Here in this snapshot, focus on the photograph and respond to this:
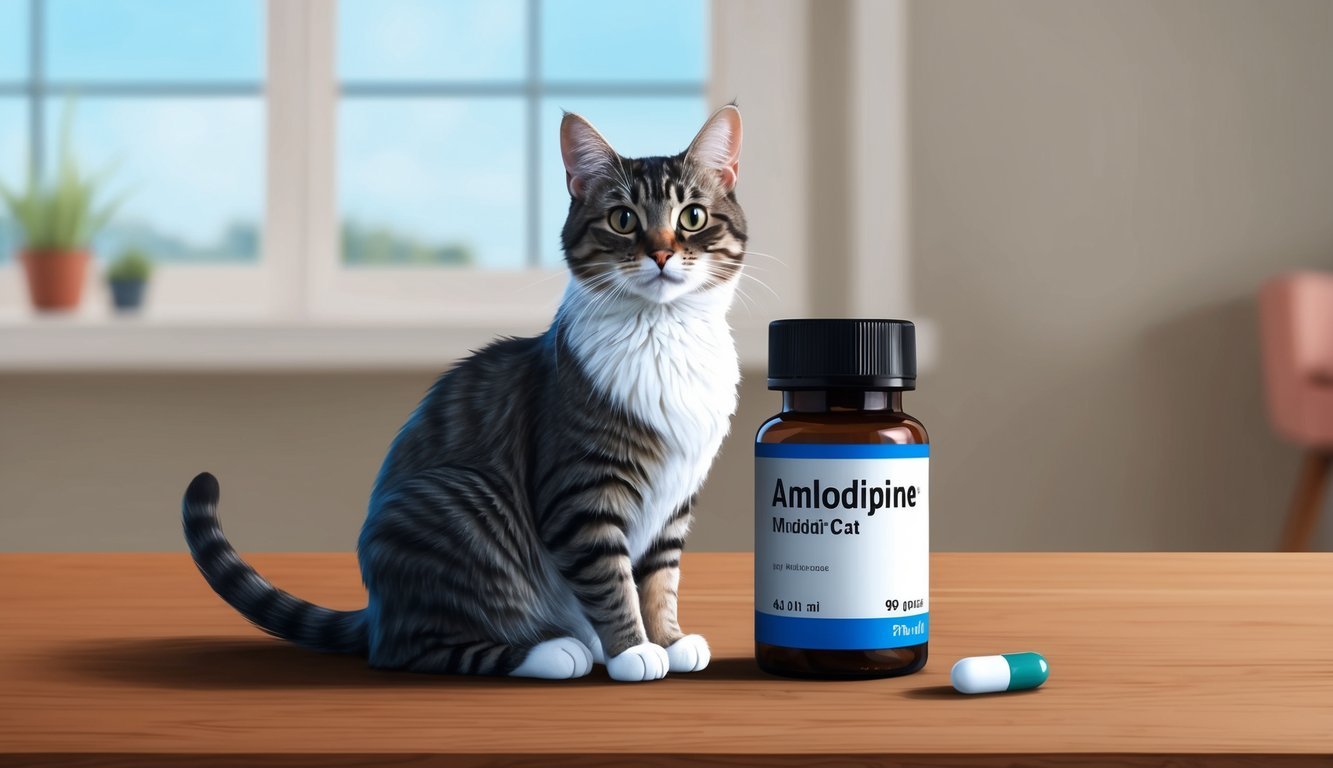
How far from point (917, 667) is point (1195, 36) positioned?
6.53 ft

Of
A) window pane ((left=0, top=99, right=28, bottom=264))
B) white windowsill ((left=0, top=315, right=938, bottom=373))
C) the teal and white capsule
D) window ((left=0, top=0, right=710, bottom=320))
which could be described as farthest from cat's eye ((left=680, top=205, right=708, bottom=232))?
window pane ((left=0, top=99, right=28, bottom=264))

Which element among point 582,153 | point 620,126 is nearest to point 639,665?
point 582,153

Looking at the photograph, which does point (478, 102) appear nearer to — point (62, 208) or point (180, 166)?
point (180, 166)

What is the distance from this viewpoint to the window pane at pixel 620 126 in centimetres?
222

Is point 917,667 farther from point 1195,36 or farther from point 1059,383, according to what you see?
point 1195,36

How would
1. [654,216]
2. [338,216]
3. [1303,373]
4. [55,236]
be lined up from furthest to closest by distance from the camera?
[338,216]
[55,236]
[1303,373]
[654,216]

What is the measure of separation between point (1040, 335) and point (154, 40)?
1.77 m

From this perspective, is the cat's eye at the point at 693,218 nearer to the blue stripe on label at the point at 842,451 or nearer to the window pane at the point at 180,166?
the blue stripe on label at the point at 842,451

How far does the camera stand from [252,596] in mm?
648

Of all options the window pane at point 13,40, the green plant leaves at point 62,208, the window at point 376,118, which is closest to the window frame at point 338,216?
the window at point 376,118

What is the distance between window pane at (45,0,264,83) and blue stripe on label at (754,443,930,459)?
1973 millimetres

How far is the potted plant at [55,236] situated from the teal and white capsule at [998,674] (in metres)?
2.02

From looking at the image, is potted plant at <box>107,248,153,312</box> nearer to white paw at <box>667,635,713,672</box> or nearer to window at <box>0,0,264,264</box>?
window at <box>0,0,264,264</box>

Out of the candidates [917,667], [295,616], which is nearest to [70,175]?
[295,616]
